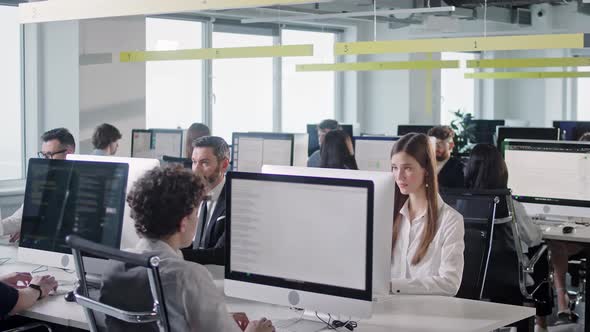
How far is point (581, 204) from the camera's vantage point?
5.75 m

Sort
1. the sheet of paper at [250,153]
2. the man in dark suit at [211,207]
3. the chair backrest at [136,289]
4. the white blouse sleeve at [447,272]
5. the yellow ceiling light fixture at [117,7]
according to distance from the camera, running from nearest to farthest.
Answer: the chair backrest at [136,289] < the white blouse sleeve at [447,272] < the man in dark suit at [211,207] < the yellow ceiling light fixture at [117,7] < the sheet of paper at [250,153]

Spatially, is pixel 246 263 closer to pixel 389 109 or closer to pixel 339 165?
pixel 339 165

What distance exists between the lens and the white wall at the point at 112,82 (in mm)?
8469

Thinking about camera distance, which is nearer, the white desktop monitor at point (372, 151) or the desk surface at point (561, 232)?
the desk surface at point (561, 232)

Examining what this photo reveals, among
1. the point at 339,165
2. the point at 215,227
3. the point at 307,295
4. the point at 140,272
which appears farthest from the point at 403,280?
the point at 339,165

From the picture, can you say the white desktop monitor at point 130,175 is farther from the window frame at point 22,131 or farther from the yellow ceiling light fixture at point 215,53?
the window frame at point 22,131

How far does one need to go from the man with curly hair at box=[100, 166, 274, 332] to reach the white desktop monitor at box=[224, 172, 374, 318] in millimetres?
302

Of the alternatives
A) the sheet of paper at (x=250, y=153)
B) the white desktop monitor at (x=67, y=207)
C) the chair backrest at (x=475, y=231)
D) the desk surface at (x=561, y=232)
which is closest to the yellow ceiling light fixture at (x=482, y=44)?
the sheet of paper at (x=250, y=153)

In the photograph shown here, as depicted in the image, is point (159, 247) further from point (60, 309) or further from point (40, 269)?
point (40, 269)

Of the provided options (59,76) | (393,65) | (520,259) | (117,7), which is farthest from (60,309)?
(393,65)

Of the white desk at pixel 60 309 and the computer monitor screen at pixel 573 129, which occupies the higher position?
the computer monitor screen at pixel 573 129

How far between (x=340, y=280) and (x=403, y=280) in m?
0.68

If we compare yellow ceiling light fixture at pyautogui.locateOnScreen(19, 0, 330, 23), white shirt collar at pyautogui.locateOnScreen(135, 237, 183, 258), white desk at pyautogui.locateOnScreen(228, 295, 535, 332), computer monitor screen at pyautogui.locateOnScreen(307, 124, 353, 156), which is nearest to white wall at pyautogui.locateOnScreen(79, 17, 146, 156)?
computer monitor screen at pyautogui.locateOnScreen(307, 124, 353, 156)

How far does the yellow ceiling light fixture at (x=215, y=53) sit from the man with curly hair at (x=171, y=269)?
575cm
